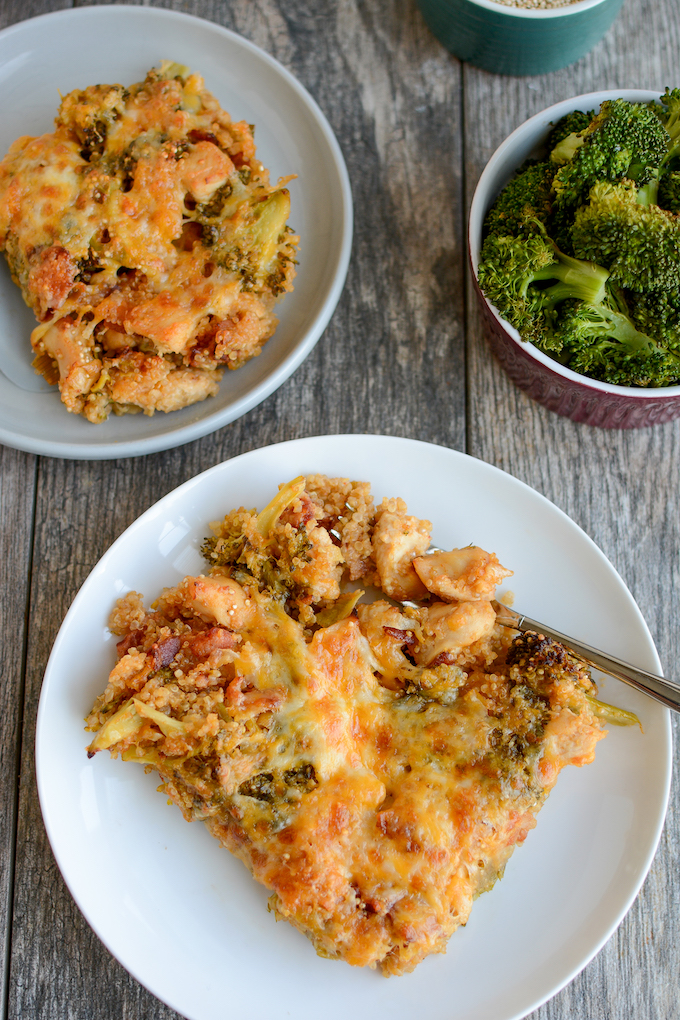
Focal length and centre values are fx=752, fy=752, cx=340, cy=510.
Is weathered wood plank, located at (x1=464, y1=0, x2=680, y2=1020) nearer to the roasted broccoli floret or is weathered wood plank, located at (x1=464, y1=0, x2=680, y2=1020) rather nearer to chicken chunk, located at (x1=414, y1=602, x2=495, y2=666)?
the roasted broccoli floret

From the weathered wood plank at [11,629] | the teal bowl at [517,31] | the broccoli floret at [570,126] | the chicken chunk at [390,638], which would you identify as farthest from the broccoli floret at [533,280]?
the weathered wood plank at [11,629]

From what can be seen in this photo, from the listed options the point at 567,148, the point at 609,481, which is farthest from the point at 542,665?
the point at 567,148

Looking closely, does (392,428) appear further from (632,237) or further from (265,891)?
(265,891)

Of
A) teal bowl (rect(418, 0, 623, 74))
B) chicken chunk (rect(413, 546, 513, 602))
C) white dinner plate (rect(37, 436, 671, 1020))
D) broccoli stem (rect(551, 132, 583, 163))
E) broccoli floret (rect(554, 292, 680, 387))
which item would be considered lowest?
white dinner plate (rect(37, 436, 671, 1020))

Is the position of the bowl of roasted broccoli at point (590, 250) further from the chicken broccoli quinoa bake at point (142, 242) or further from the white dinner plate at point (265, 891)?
the chicken broccoli quinoa bake at point (142, 242)

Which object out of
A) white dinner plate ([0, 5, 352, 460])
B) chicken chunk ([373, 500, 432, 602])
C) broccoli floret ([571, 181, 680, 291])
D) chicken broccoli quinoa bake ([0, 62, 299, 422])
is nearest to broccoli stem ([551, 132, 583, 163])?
broccoli floret ([571, 181, 680, 291])

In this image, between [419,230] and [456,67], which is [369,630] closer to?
[419,230]
